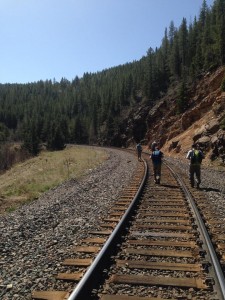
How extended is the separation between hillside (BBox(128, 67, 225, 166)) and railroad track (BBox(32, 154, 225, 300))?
1975cm

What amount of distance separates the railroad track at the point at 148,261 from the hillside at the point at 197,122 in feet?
64.8

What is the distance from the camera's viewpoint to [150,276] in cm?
544

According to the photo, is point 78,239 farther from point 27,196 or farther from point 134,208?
point 27,196

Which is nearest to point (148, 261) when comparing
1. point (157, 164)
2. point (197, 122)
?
point (157, 164)

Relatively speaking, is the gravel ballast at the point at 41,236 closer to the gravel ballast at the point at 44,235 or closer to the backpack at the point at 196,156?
the gravel ballast at the point at 44,235

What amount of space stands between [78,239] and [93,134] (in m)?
119

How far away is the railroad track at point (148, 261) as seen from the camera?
496 centimetres

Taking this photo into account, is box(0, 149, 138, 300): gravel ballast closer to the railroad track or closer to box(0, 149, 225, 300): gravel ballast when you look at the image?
box(0, 149, 225, 300): gravel ballast

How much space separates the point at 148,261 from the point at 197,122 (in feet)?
140

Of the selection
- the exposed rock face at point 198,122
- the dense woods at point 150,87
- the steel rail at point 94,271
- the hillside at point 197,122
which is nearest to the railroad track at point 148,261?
the steel rail at point 94,271

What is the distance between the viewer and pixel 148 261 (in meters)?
6.13

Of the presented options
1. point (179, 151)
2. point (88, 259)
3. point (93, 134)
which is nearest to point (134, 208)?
point (88, 259)

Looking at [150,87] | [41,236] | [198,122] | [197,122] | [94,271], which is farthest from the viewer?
[150,87]

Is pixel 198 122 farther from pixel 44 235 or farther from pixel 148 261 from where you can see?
pixel 148 261
